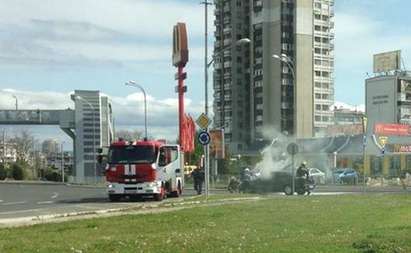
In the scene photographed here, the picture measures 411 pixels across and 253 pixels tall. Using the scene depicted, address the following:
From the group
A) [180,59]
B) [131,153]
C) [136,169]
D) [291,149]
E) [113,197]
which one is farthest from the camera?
[180,59]

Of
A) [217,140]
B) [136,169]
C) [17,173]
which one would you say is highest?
[217,140]

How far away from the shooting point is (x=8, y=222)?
19.9 metres

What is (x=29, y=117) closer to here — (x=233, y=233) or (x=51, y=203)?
(x=51, y=203)

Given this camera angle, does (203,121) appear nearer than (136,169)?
Yes

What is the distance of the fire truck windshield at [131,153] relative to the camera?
3294cm

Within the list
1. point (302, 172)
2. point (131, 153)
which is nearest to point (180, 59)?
point (302, 172)

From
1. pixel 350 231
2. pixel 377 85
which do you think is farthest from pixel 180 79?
pixel 377 85

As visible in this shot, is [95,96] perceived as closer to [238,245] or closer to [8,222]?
[8,222]

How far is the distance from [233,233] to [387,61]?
13522cm

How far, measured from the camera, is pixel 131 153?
32969mm

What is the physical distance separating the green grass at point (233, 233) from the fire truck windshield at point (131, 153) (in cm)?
1249

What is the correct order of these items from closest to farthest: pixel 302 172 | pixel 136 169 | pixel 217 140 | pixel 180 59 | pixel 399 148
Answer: pixel 136 169, pixel 302 172, pixel 217 140, pixel 180 59, pixel 399 148

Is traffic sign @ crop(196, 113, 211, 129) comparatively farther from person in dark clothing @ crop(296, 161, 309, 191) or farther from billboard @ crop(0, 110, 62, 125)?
billboard @ crop(0, 110, 62, 125)

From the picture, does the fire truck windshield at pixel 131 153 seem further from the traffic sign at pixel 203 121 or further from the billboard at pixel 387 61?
the billboard at pixel 387 61
